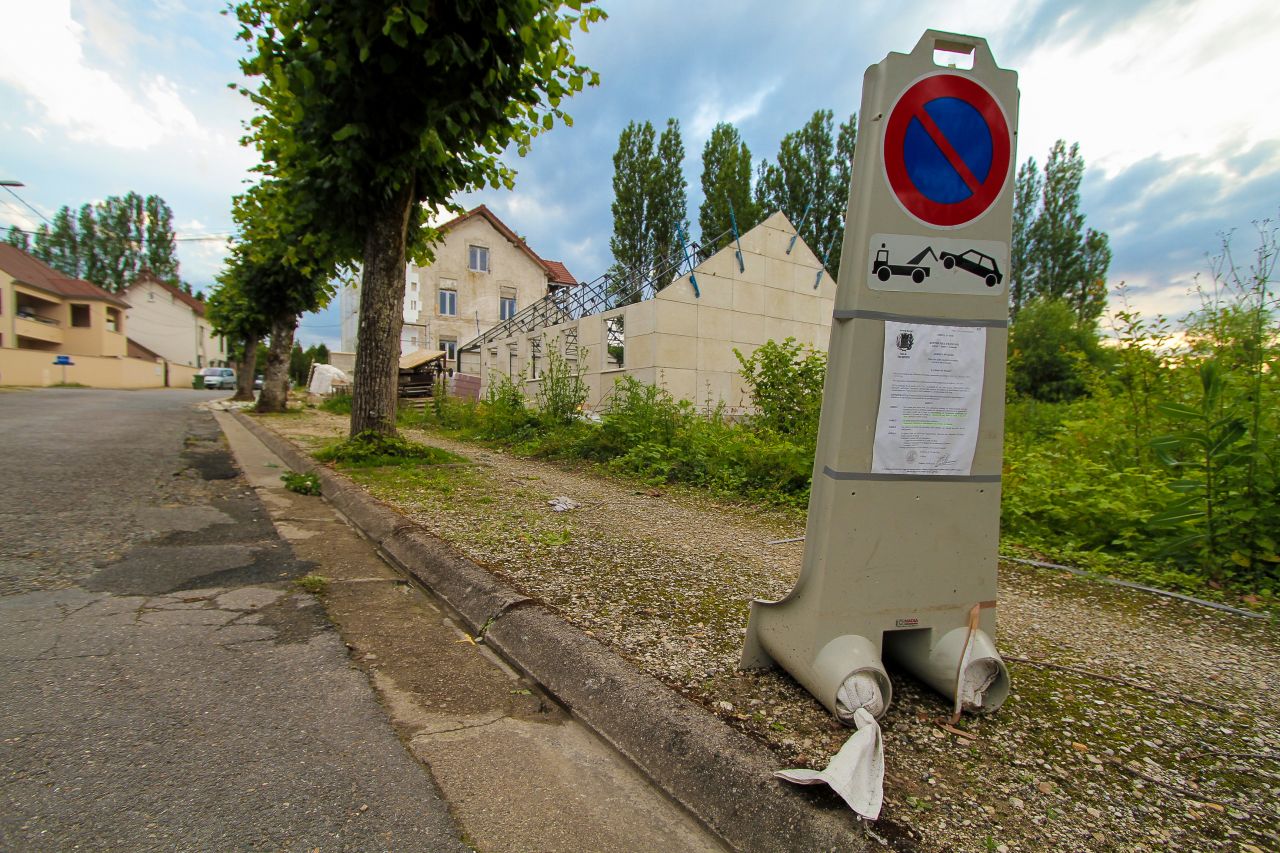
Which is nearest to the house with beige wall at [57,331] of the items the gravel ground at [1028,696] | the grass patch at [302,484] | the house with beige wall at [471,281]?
the house with beige wall at [471,281]

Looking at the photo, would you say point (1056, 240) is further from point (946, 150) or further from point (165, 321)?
point (165, 321)

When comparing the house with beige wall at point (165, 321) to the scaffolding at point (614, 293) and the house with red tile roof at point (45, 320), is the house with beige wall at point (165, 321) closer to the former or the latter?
the house with red tile roof at point (45, 320)

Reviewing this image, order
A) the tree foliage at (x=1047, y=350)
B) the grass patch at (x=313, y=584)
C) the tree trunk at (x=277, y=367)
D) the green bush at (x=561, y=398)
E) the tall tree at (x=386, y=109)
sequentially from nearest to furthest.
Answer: the grass patch at (x=313, y=584) → the tall tree at (x=386, y=109) → the green bush at (x=561, y=398) → the tree trunk at (x=277, y=367) → the tree foliage at (x=1047, y=350)

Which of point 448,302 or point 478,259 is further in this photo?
point 478,259

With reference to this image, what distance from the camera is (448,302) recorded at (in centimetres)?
3384

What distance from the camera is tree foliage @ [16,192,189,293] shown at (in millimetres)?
61781

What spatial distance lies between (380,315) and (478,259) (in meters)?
29.2

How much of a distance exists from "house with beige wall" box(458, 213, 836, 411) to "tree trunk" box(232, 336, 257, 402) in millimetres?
10666

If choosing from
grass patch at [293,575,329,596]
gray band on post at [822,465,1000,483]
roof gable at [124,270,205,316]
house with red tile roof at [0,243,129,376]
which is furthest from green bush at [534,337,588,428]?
roof gable at [124,270,205,316]

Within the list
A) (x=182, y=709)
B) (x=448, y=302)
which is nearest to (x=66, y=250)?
(x=448, y=302)

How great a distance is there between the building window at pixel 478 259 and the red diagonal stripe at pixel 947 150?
35006mm

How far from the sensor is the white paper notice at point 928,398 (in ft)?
6.51

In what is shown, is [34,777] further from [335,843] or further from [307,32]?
[307,32]

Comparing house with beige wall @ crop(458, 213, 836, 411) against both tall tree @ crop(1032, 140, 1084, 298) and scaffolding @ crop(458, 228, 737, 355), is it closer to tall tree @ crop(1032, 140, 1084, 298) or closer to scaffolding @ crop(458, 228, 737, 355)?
scaffolding @ crop(458, 228, 737, 355)
